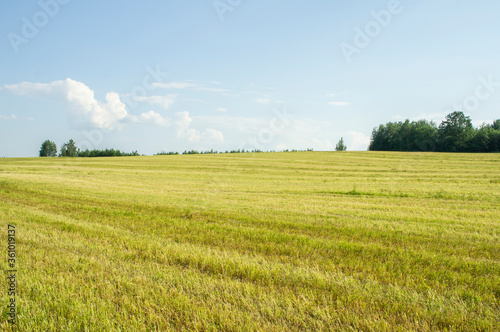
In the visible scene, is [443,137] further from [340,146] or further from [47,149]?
[47,149]

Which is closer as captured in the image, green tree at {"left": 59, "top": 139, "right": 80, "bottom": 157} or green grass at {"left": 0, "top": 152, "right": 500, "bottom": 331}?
green grass at {"left": 0, "top": 152, "right": 500, "bottom": 331}

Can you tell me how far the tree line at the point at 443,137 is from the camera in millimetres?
75812

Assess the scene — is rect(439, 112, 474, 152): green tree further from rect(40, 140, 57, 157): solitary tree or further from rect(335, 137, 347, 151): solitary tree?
rect(40, 140, 57, 157): solitary tree

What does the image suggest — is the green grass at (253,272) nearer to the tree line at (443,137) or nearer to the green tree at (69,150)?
the tree line at (443,137)

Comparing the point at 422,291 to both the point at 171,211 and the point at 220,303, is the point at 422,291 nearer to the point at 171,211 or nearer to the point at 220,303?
the point at 220,303

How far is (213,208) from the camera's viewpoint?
35.1 ft

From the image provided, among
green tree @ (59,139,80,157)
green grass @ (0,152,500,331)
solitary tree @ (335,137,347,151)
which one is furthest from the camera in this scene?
solitary tree @ (335,137,347,151)

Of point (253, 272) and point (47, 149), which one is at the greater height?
point (47, 149)

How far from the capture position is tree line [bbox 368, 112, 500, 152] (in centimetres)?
Result: 7581

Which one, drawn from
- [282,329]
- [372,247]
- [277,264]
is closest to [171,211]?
[277,264]

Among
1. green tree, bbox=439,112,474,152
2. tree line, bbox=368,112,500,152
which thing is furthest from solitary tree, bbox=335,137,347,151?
green tree, bbox=439,112,474,152

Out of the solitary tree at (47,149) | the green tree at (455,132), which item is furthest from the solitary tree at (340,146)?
the solitary tree at (47,149)

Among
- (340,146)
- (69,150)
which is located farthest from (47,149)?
(340,146)

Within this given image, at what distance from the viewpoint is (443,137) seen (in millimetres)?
88250
